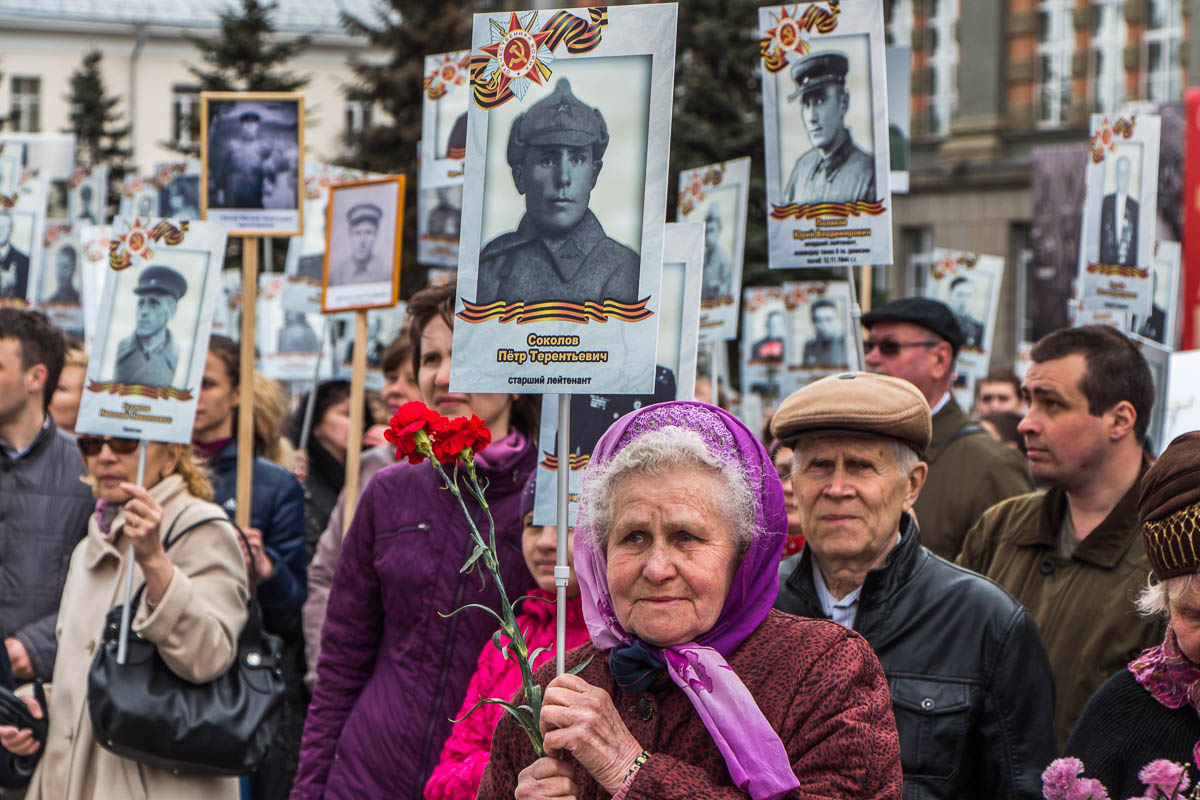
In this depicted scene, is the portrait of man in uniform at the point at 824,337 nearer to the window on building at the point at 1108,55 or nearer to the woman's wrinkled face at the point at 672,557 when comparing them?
the woman's wrinkled face at the point at 672,557

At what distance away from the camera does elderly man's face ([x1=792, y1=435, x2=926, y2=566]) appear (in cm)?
343

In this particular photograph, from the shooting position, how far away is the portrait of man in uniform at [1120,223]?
6242 millimetres

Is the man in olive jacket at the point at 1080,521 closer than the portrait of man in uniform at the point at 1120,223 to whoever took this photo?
Yes

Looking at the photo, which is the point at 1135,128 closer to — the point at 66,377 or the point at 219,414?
the point at 219,414

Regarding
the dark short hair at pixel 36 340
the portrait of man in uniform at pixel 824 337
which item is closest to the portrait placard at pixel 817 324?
→ the portrait of man in uniform at pixel 824 337

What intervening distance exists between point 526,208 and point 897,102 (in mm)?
3795

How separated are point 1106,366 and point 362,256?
120 inches

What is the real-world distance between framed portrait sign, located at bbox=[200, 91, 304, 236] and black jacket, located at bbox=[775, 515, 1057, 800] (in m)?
3.38

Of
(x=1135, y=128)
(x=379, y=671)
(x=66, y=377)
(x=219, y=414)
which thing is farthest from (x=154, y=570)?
(x=1135, y=128)

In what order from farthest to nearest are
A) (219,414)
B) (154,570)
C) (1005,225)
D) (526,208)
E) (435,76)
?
1. (1005,225)
2. (435,76)
3. (219,414)
4. (154,570)
5. (526,208)

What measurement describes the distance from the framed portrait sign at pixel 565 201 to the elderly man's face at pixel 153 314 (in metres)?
2.36

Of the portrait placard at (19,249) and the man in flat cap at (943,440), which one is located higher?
the portrait placard at (19,249)

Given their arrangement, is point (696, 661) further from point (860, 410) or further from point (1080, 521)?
point (1080, 521)

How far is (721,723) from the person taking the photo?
2537 millimetres
